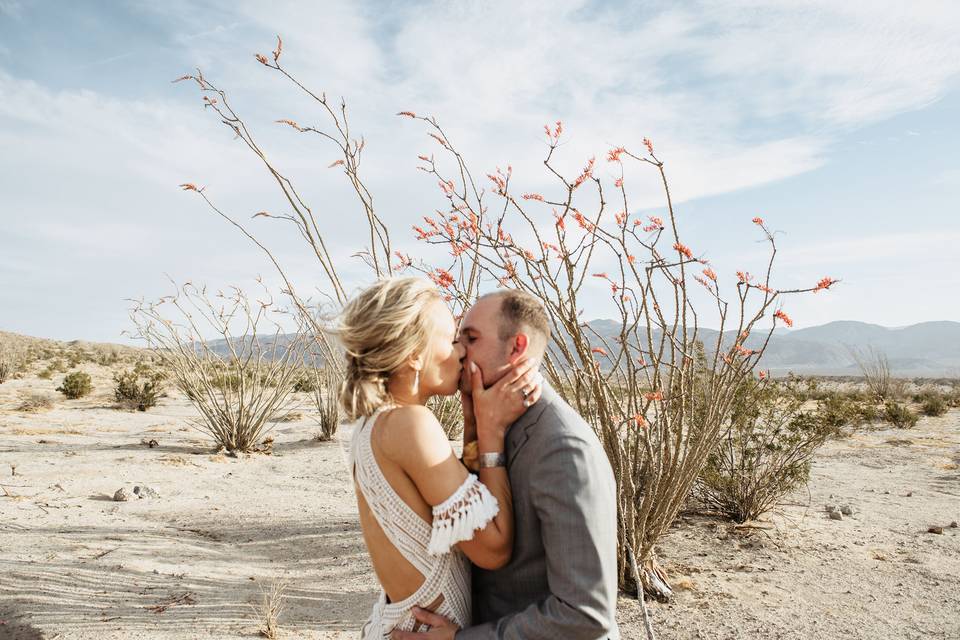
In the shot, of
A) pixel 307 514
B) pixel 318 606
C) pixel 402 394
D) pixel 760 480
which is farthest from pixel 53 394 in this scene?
pixel 402 394

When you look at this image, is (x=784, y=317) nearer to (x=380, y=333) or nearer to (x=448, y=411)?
(x=380, y=333)

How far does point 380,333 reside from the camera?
1690 millimetres

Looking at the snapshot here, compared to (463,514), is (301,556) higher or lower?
lower

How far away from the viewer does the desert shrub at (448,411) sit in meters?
5.89

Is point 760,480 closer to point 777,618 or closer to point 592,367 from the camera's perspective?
point 777,618

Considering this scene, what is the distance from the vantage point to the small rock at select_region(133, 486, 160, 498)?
689 centimetres

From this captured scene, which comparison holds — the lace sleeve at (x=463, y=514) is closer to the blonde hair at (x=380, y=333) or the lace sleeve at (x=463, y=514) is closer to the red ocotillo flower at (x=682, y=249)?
the blonde hair at (x=380, y=333)

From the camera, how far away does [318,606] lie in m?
4.48

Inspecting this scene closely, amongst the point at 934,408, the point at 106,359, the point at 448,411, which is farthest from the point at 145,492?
the point at 106,359

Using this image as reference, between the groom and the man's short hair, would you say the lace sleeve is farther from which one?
the man's short hair

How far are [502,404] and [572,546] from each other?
37cm

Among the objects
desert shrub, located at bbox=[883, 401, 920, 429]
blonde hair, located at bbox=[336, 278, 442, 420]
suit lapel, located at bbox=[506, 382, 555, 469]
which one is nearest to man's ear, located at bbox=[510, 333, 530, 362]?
suit lapel, located at bbox=[506, 382, 555, 469]

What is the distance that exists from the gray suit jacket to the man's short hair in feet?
0.59

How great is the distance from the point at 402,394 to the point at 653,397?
8.50 feet
